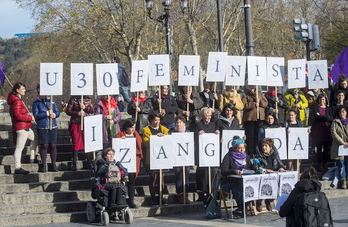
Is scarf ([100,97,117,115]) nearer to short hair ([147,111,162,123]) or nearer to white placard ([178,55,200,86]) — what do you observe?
short hair ([147,111,162,123])

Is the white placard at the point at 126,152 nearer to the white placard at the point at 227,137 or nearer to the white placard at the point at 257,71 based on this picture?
the white placard at the point at 227,137

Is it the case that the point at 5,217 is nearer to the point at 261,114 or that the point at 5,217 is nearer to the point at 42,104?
the point at 42,104

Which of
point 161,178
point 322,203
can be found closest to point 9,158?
point 161,178

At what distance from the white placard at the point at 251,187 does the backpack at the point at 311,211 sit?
4053mm

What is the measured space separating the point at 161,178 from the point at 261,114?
3.08 metres

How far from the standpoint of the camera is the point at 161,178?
13039 mm

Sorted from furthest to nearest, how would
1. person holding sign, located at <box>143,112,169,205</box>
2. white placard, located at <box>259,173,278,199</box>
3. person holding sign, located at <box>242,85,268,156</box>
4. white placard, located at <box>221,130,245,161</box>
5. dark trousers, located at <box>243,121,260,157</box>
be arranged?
dark trousers, located at <box>243,121,260,157</box>, person holding sign, located at <box>242,85,268,156</box>, white placard, located at <box>221,130,245,161</box>, person holding sign, located at <box>143,112,169,205</box>, white placard, located at <box>259,173,278,199</box>

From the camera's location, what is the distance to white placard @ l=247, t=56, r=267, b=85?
14.7m

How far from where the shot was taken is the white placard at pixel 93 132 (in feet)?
41.6

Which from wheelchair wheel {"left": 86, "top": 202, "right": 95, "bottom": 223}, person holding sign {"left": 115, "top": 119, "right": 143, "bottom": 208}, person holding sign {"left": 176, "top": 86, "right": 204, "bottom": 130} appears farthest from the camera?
person holding sign {"left": 176, "top": 86, "right": 204, "bottom": 130}

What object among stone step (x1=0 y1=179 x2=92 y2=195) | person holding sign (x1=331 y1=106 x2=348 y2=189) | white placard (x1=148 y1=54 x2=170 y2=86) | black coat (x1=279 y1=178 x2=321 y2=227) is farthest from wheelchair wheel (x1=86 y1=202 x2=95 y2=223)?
person holding sign (x1=331 y1=106 x2=348 y2=189)

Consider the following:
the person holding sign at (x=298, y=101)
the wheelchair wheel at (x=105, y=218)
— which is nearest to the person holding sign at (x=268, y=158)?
the wheelchair wheel at (x=105, y=218)

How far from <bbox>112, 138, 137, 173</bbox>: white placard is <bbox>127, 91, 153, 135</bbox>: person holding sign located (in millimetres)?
1466

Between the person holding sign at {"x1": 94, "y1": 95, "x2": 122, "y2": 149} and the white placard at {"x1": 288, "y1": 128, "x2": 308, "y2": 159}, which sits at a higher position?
the person holding sign at {"x1": 94, "y1": 95, "x2": 122, "y2": 149}
